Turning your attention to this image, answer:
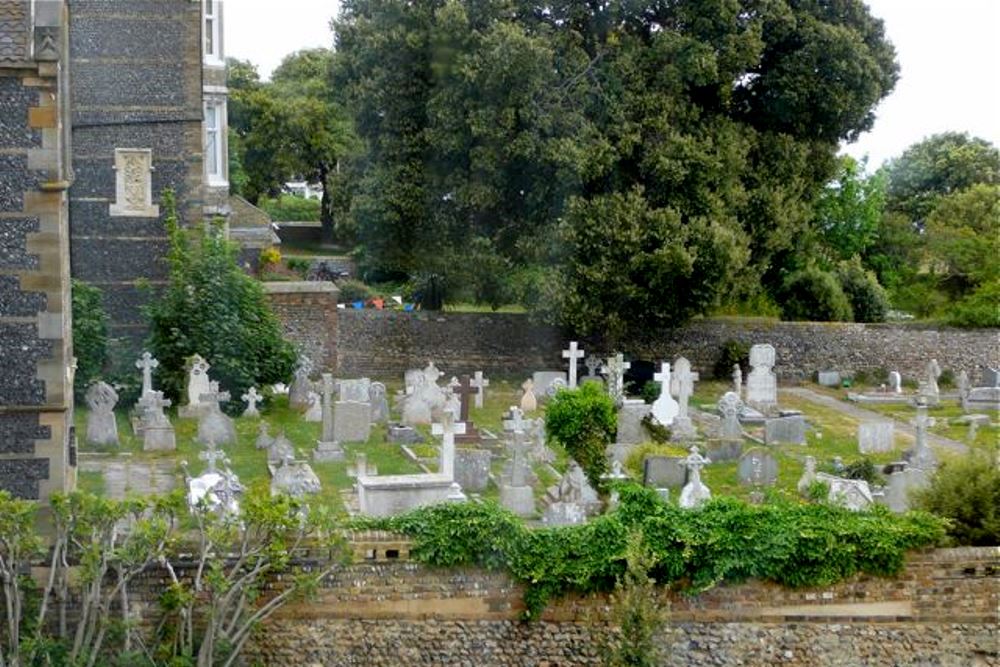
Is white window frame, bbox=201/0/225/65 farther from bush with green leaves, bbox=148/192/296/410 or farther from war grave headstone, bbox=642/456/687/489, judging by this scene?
war grave headstone, bbox=642/456/687/489

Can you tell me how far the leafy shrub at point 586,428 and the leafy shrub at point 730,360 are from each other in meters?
13.8

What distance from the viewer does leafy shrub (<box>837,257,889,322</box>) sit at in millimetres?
37500

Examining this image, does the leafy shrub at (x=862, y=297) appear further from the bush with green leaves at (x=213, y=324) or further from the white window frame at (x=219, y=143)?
the bush with green leaves at (x=213, y=324)

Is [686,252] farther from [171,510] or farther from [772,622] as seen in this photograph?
[171,510]

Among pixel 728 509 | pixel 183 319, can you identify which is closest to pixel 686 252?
pixel 183 319

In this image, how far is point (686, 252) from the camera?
30.8 metres

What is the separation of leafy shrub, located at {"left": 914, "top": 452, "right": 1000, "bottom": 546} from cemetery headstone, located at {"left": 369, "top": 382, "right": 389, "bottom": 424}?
12956 mm

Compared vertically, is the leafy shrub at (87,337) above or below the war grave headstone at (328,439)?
above

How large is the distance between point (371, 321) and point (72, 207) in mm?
7818

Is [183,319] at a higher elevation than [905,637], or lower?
higher

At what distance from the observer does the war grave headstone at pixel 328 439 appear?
74.6 ft

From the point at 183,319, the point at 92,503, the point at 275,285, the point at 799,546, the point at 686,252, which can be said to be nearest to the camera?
the point at 92,503

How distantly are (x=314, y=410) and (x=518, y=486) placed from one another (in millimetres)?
8273

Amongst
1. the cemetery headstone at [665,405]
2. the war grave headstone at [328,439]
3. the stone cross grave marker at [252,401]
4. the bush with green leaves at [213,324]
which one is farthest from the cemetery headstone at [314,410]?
the cemetery headstone at [665,405]
